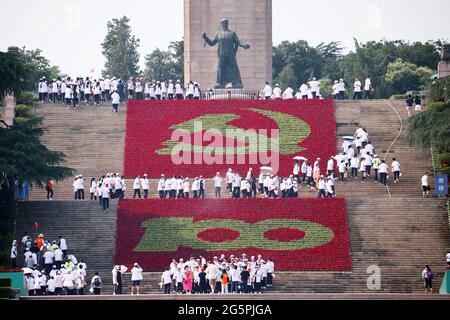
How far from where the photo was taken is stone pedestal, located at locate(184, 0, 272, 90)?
65.0 metres

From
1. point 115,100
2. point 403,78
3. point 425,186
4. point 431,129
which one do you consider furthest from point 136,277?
point 403,78

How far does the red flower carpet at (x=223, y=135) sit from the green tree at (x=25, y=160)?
17.2ft

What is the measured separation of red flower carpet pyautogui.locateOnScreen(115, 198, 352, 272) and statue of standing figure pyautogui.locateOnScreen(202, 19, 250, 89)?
15.0 m

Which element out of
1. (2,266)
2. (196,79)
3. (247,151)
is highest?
(196,79)

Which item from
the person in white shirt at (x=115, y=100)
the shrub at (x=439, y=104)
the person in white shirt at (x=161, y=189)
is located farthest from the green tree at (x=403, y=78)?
the person in white shirt at (x=161, y=189)

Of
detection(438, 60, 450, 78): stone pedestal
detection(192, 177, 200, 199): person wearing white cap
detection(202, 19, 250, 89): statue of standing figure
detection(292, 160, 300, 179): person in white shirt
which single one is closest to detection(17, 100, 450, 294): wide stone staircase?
detection(192, 177, 200, 199): person wearing white cap

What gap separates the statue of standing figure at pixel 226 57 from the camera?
54.2 m

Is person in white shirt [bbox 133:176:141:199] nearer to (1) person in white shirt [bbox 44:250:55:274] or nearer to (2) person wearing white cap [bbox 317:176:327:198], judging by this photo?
(2) person wearing white cap [bbox 317:176:327:198]

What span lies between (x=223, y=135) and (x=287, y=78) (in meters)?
37.0

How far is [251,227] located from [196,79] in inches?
1111

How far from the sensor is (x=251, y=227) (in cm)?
3844
